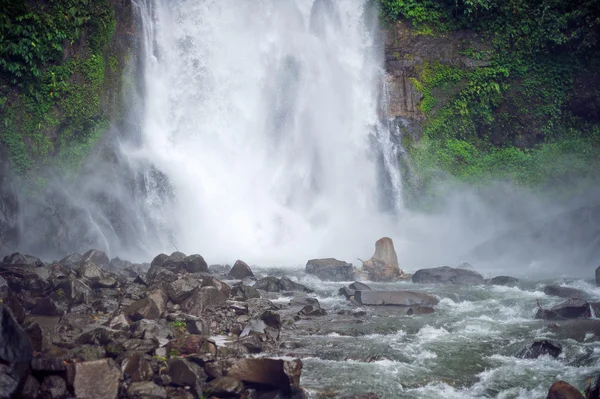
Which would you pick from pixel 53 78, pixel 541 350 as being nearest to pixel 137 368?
pixel 541 350

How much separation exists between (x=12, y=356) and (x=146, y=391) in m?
1.72

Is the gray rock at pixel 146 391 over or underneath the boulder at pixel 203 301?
underneath

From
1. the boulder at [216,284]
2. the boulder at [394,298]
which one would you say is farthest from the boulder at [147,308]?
the boulder at [394,298]

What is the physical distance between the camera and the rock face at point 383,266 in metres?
20.2

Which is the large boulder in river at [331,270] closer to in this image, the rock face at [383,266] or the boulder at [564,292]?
the rock face at [383,266]

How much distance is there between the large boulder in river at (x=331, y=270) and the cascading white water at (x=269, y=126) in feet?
14.8

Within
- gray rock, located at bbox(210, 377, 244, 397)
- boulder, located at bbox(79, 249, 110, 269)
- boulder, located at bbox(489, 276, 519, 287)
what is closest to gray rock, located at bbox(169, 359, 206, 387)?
gray rock, located at bbox(210, 377, 244, 397)

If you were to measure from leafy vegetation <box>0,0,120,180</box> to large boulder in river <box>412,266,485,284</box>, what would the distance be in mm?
15383

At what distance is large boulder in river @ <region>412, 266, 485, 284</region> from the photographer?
1888 cm

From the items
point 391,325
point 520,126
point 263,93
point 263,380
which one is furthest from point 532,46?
point 263,380

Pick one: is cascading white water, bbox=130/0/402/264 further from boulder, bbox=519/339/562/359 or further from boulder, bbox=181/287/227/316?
boulder, bbox=519/339/562/359

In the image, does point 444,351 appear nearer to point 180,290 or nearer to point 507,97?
point 180,290

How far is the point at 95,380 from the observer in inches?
279

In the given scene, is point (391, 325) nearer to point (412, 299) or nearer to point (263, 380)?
point (412, 299)
